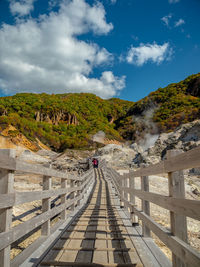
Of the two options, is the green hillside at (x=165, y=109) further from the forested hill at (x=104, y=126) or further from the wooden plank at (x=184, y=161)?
the wooden plank at (x=184, y=161)

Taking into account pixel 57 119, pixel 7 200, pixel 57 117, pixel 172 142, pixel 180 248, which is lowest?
pixel 180 248

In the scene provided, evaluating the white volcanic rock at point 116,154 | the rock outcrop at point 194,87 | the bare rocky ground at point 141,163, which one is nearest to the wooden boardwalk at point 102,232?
the bare rocky ground at point 141,163

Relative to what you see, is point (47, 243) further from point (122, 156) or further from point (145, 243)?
point (122, 156)

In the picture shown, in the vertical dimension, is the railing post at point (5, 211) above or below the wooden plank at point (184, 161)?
below

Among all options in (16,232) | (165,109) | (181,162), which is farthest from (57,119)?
(181,162)

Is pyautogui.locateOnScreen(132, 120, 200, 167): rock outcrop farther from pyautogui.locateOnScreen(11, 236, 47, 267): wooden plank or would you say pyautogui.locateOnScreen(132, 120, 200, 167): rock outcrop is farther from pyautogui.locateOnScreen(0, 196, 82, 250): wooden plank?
pyautogui.locateOnScreen(0, 196, 82, 250): wooden plank

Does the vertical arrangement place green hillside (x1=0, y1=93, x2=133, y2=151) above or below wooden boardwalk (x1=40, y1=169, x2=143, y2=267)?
above

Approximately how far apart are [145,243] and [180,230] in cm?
156

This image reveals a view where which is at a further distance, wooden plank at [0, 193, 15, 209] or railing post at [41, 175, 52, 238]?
railing post at [41, 175, 52, 238]

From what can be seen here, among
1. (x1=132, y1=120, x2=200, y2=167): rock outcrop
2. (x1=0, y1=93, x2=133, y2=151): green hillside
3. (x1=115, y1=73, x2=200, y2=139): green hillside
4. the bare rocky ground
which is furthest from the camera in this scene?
(x1=115, y1=73, x2=200, y2=139): green hillside

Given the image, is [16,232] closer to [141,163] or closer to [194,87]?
[141,163]

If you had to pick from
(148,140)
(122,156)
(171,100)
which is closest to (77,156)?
(122,156)

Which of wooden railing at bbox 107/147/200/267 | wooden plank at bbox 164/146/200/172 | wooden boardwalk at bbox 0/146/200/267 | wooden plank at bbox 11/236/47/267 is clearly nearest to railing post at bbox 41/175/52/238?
wooden boardwalk at bbox 0/146/200/267

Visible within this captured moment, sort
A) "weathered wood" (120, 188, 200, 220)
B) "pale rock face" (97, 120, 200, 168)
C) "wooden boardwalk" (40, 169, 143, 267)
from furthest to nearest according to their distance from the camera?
"pale rock face" (97, 120, 200, 168) → "wooden boardwalk" (40, 169, 143, 267) → "weathered wood" (120, 188, 200, 220)
